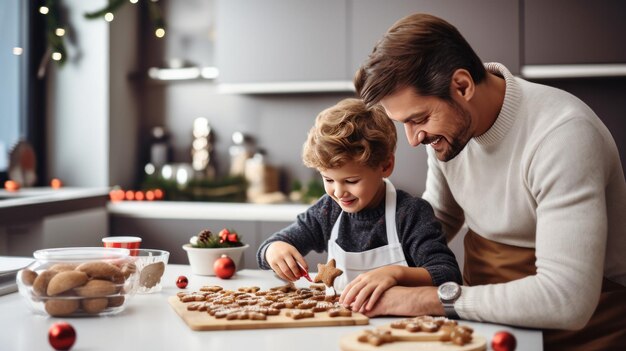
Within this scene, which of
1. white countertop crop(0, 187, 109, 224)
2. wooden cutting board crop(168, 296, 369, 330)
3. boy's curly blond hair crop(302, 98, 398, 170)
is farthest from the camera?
white countertop crop(0, 187, 109, 224)

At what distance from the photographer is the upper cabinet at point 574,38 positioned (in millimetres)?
3238

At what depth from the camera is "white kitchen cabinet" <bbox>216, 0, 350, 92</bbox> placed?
356 centimetres

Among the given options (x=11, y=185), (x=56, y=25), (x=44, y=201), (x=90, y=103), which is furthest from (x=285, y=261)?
(x=56, y=25)

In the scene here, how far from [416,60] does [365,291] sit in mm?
513

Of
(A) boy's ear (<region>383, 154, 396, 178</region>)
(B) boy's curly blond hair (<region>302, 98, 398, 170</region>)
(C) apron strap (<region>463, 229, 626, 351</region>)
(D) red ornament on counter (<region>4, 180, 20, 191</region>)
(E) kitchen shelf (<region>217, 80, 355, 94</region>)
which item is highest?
(E) kitchen shelf (<region>217, 80, 355, 94</region>)

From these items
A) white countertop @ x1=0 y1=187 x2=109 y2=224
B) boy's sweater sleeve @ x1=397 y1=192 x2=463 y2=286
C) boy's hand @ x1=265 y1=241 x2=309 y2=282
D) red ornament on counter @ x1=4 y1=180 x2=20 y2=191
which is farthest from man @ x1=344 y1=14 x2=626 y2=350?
red ornament on counter @ x1=4 y1=180 x2=20 y2=191

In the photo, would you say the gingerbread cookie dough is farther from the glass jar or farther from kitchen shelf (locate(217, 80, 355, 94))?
kitchen shelf (locate(217, 80, 355, 94))

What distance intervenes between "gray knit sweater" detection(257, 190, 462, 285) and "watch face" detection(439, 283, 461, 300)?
16 centimetres

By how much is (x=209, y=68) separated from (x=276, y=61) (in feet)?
1.77

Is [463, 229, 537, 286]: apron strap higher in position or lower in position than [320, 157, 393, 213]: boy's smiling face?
lower

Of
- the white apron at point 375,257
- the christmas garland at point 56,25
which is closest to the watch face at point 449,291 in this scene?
the white apron at point 375,257

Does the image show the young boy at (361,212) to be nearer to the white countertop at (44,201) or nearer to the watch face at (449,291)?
the watch face at (449,291)

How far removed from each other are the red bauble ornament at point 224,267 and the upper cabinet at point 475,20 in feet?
6.01

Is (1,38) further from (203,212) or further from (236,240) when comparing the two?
(236,240)
